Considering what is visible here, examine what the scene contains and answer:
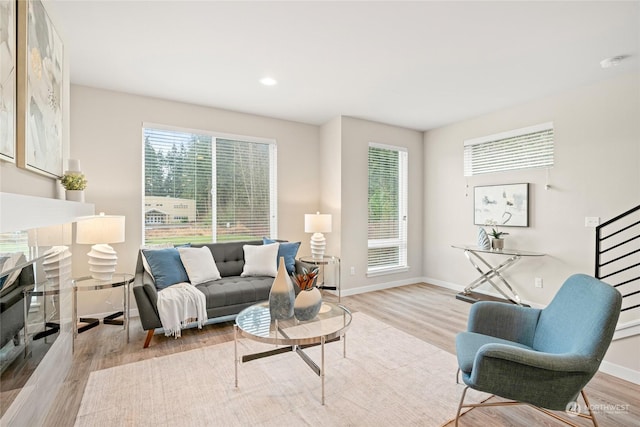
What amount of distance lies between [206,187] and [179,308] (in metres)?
1.81

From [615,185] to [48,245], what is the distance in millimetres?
5050

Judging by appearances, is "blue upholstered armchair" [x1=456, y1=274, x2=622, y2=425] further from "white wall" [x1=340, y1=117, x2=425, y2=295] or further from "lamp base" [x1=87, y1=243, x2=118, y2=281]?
"lamp base" [x1=87, y1=243, x2=118, y2=281]

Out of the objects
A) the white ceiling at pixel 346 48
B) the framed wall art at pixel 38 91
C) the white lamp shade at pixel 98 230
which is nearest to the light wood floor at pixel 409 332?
the white lamp shade at pixel 98 230

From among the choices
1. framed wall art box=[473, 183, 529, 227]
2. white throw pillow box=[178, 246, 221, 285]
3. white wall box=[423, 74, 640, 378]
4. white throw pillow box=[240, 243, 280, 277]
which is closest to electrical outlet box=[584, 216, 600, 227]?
white wall box=[423, 74, 640, 378]

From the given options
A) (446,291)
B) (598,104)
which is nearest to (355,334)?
(446,291)

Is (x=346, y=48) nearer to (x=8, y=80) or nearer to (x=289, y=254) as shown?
(x=8, y=80)

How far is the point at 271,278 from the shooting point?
3.65 meters

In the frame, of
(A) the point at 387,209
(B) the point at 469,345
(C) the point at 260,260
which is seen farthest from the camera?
(A) the point at 387,209

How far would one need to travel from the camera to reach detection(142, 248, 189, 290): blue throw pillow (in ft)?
10.4

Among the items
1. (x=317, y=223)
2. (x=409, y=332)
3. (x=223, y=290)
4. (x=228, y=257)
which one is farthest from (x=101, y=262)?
(x=409, y=332)

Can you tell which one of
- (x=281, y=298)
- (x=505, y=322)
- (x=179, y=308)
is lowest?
(x=179, y=308)

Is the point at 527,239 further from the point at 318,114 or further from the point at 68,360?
the point at 68,360

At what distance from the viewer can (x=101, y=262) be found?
3.01m

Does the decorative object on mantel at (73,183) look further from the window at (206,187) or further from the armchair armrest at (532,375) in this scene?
the armchair armrest at (532,375)
